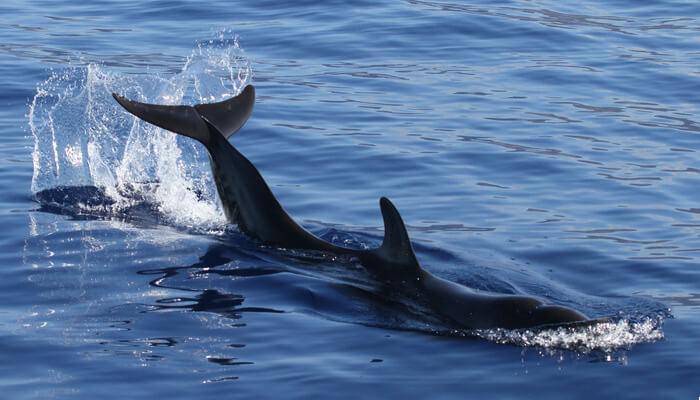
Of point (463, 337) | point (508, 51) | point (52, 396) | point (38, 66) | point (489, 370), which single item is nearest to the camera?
point (52, 396)

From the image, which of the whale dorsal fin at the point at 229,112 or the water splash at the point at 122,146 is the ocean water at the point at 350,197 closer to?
the water splash at the point at 122,146

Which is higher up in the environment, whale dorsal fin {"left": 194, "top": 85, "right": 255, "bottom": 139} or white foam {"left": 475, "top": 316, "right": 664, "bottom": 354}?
whale dorsal fin {"left": 194, "top": 85, "right": 255, "bottom": 139}

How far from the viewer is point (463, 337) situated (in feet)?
30.5

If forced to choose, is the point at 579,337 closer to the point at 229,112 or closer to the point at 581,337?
the point at 581,337

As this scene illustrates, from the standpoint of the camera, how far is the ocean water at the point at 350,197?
873cm

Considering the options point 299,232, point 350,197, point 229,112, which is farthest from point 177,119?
point 350,197

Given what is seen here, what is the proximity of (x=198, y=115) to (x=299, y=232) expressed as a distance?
5.62 feet

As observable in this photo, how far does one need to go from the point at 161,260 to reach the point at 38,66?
988 cm

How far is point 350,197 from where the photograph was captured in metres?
13.9

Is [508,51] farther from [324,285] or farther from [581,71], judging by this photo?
[324,285]

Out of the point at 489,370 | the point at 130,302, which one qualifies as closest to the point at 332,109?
the point at 130,302

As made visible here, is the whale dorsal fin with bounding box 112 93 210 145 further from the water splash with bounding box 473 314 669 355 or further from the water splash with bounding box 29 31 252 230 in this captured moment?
the water splash with bounding box 473 314 669 355

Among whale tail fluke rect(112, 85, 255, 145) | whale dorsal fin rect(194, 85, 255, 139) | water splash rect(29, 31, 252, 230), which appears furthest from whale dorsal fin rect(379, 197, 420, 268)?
whale dorsal fin rect(194, 85, 255, 139)

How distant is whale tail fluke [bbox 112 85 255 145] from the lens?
37.5ft
